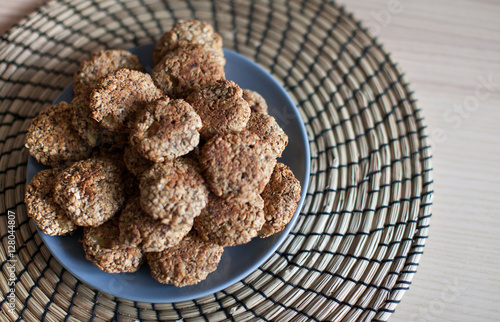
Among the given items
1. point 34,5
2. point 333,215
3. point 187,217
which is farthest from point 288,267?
point 34,5

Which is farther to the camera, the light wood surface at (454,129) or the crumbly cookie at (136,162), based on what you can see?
the light wood surface at (454,129)

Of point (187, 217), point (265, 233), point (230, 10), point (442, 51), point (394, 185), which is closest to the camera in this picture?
point (187, 217)

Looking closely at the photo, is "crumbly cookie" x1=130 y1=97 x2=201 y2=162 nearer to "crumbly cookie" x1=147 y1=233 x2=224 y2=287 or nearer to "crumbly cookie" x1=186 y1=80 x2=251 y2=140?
"crumbly cookie" x1=186 y1=80 x2=251 y2=140

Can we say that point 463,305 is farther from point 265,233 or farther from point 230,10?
point 230,10

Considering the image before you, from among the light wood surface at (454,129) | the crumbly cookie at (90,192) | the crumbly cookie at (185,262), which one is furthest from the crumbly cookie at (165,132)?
the light wood surface at (454,129)

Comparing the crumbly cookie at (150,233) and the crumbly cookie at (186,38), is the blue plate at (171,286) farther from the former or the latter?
the crumbly cookie at (186,38)

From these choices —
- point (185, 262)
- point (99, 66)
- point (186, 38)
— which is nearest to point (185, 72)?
point (186, 38)

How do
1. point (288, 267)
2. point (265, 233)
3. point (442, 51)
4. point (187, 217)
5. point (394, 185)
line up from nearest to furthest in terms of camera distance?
point (187, 217) < point (265, 233) < point (288, 267) < point (394, 185) < point (442, 51)
